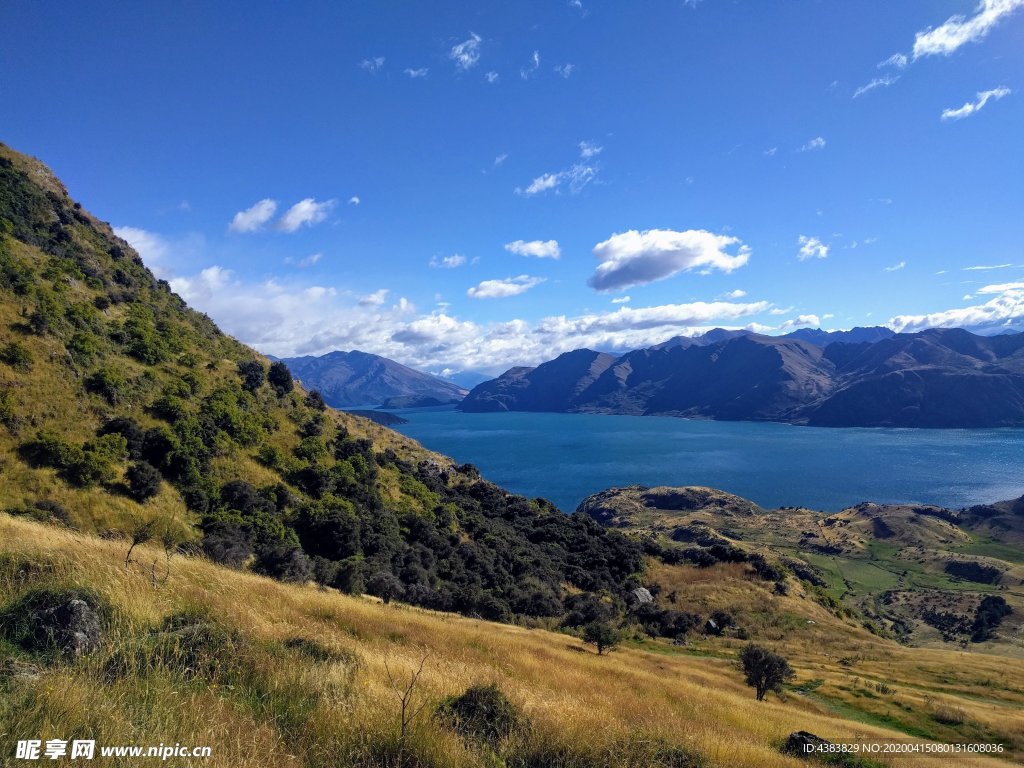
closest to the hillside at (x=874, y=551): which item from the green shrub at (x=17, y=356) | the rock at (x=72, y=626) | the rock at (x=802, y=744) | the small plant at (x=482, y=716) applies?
the rock at (x=802, y=744)

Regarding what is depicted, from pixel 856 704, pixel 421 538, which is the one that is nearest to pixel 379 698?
pixel 856 704

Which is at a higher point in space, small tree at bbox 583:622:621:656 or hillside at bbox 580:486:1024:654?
small tree at bbox 583:622:621:656

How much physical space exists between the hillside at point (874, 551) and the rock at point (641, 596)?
47.1 feet

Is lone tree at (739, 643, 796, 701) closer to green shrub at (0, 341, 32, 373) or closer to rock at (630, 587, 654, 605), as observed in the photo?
rock at (630, 587, 654, 605)

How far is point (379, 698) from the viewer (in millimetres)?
6598

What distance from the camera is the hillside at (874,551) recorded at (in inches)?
2591

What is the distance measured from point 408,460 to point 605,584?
28.1m

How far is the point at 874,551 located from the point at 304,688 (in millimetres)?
127490

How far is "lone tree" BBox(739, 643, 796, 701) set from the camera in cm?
2438

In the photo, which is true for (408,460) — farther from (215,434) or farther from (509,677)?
(509,677)

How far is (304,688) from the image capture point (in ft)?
21.1

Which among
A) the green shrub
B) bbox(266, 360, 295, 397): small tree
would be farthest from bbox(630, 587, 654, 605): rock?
the green shrub

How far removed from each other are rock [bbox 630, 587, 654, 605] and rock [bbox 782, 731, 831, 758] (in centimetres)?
3969

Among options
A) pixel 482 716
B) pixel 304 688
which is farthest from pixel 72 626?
pixel 482 716
